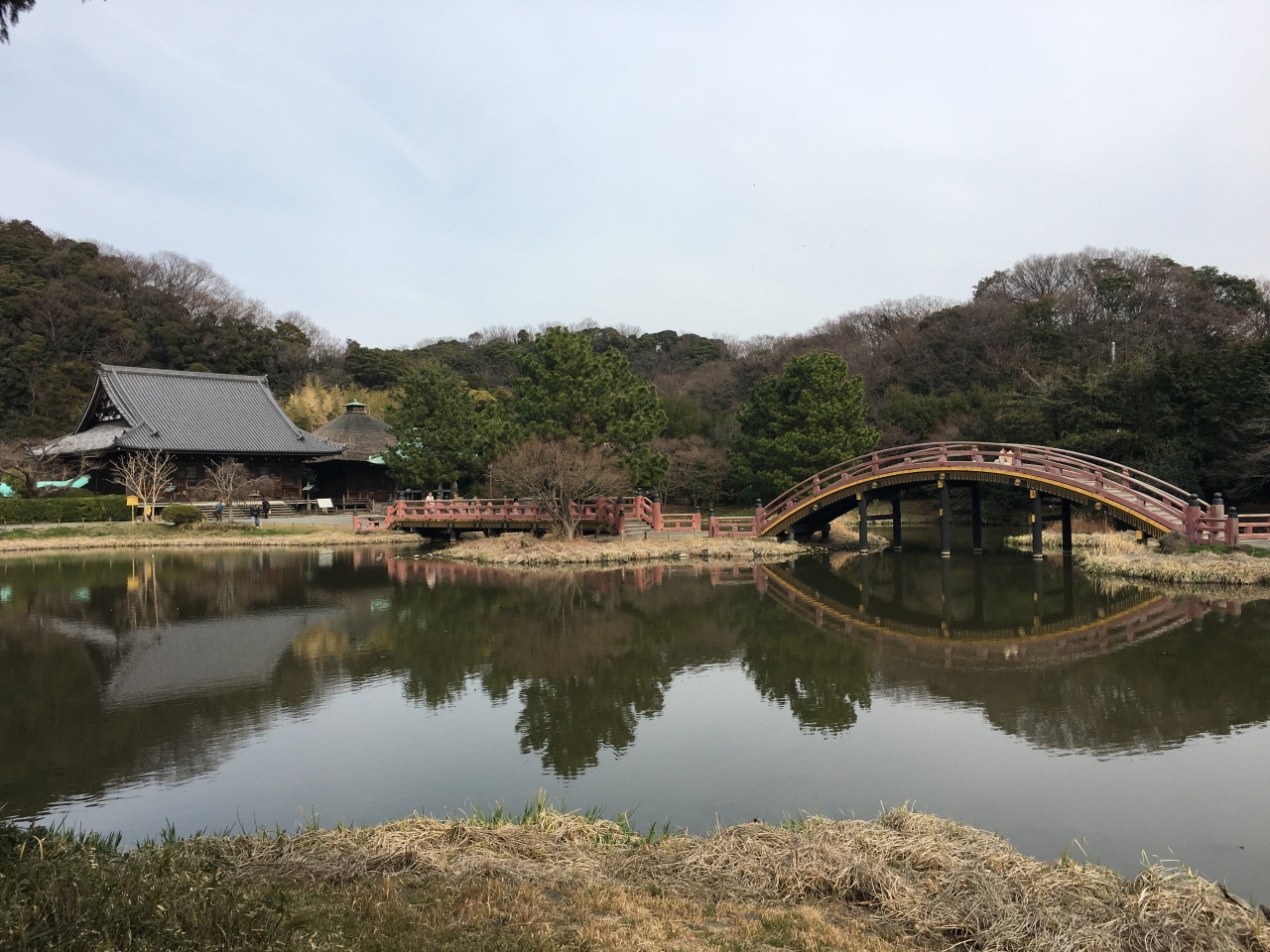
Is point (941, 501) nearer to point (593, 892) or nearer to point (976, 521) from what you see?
point (976, 521)

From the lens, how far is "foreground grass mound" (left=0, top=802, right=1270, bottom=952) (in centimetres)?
361

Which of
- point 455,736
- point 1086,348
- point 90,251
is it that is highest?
point 90,251

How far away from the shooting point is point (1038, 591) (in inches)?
687

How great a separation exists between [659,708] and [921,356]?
38.8 m

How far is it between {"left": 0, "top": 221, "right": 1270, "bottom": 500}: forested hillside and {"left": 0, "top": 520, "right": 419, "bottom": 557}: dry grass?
936 cm

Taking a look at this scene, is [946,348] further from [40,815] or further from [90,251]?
[90,251]

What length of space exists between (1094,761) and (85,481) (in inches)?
1482

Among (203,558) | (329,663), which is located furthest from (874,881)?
(203,558)

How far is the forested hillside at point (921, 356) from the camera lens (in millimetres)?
26703

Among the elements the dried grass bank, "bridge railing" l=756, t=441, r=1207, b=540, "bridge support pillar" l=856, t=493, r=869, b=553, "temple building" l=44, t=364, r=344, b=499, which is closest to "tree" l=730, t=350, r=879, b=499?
"bridge railing" l=756, t=441, r=1207, b=540

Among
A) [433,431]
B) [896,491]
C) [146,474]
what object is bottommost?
[896,491]

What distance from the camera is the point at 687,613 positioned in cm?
1562

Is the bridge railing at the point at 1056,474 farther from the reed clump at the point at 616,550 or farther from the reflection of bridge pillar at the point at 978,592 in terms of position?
the reflection of bridge pillar at the point at 978,592

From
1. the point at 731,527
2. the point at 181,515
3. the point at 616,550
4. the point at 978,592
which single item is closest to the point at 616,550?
the point at 616,550
